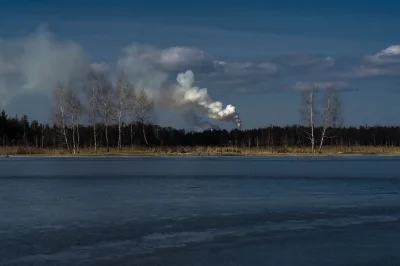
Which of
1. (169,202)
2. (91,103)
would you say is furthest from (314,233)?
(91,103)

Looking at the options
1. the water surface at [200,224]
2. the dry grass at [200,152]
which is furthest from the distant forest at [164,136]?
the water surface at [200,224]

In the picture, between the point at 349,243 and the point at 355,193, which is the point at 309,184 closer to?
the point at 355,193

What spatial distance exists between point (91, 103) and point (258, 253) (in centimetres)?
4508

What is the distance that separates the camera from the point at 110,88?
5347 centimetres

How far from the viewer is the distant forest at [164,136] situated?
6506 centimetres

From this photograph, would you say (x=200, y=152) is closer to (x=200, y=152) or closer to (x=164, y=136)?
(x=200, y=152)

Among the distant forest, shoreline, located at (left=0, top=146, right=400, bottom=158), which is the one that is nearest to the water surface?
shoreline, located at (left=0, top=146, right=400, bottom=158)

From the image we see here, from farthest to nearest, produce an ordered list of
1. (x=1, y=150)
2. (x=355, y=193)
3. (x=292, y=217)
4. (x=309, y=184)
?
(x=1, y=150)
(x=309, y=184)
(x=355, y=193)
(x=292, y=217)

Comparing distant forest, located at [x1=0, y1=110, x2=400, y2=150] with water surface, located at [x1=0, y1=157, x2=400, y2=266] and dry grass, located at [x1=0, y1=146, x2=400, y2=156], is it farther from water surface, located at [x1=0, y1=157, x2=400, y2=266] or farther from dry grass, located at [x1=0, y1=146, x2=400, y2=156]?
water surface, located at [x1=0, y1=157, x2=400, y2=266]

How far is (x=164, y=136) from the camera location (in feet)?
250

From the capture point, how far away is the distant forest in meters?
65.1

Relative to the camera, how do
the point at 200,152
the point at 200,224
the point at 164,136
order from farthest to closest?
the point at 164,136 → the point at 200,152 → the point at 200,224

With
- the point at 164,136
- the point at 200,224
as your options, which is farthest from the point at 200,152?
the point at 200,224

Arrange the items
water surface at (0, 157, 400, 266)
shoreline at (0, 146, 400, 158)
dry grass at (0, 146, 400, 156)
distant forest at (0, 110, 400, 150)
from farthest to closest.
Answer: distant forest at (0, 110, 400, 150)
dry grass at (0, 146, 400, 156)
shoreline at (0, 146, 400, 158)
water surface at (0, 157, 400, 266)
